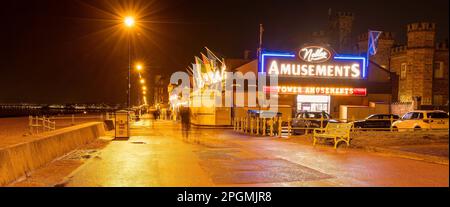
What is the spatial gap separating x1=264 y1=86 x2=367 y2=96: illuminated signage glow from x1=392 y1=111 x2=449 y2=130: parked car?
38.2 ft

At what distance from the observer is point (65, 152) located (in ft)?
48.0

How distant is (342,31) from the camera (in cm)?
5600

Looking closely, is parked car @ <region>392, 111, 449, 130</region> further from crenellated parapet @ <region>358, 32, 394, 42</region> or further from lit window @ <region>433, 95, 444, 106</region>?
crenellated parapet @ <region>358, 32, 394, 42</region>

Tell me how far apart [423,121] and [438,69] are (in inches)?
982

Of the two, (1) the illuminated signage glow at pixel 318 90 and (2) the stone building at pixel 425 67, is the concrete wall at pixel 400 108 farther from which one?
(2) the stone building at pixel 425 67

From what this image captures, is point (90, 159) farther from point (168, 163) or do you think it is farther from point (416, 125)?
point (416, 125)

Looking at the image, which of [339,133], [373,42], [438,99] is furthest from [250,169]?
[438,99]

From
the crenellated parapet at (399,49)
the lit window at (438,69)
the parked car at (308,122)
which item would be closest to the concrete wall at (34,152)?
the parked car at (308,122)

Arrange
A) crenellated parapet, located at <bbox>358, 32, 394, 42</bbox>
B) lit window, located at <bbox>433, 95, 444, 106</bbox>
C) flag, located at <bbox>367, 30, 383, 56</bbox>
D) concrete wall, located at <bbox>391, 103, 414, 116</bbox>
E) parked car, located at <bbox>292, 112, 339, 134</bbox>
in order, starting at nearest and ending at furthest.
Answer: parked car, located at <bbox>292, 112, 339, 134</bbox>, concrete wall, located at <bbox>391, 103, 414, 116</bbox>, flag, located at <bbox>367, 30, 383, 56</bbox>, lit window, located at <bbox>433, 95, 444, 106</bbox>, crenellated parapet, located at <bbox>358, 32, 394, 42</bbox>

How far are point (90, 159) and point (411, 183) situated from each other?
360 inches

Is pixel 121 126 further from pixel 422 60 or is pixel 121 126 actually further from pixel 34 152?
pixel 422 60

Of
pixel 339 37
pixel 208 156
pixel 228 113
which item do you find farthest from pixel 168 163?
pixel 339 37

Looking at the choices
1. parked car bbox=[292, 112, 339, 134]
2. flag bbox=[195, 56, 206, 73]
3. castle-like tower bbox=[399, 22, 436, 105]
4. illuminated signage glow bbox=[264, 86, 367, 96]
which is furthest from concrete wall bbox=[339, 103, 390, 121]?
flag bbox=[195, 56, 206, 73]

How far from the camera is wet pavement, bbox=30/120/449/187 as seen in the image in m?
9.27
